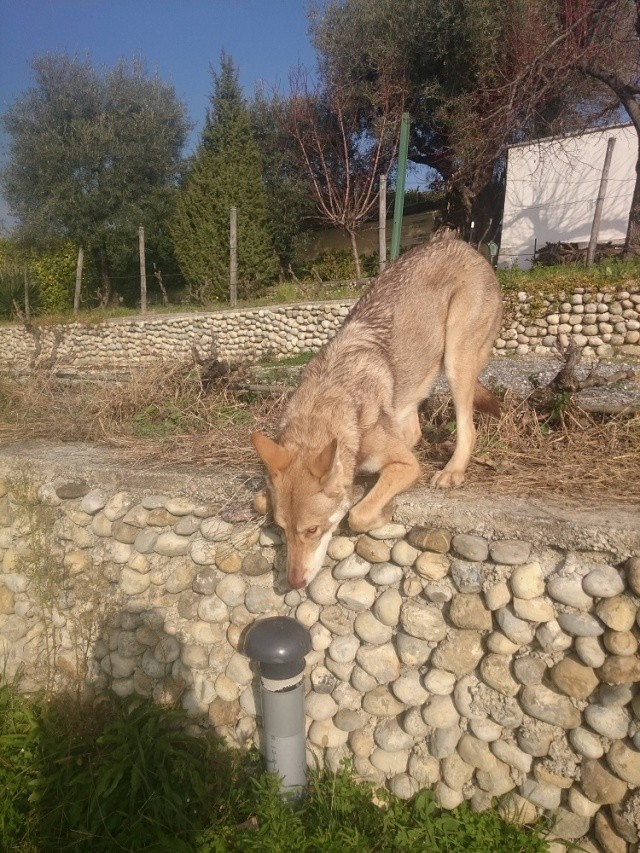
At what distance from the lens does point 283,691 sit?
291cm

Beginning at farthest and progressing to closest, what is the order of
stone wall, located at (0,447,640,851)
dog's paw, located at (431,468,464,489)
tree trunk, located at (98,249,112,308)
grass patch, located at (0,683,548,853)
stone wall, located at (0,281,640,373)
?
1. tree trunk, located at (98,249,112,308)
2. stone wall, located at (0,281,640,373)
3. dog's paw, located at (431,468,464,489)
4. grass patch, located at (0,683,548,853)
5. stone wall, located at (0,447,640,851)

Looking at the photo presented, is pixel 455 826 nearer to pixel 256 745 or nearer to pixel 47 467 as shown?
pixel 256 745

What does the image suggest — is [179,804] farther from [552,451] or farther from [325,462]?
[552,451]

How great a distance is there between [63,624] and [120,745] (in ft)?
3.89

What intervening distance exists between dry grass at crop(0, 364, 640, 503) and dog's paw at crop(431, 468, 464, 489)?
0.25ft

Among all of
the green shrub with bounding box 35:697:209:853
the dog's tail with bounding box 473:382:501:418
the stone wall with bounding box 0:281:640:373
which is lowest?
the green shrub with bounding box 35:697:209:853

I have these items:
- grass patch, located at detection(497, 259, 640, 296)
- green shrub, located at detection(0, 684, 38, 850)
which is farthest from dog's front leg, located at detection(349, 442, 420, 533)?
grass patch, located at detection(497, 259, 640, 296)

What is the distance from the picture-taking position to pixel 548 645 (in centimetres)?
265

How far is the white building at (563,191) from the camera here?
1756cm

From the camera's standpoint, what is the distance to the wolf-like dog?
2.80 metres

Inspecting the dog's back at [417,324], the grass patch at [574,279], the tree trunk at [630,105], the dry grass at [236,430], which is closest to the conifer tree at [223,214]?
the grass patch at [574,279]

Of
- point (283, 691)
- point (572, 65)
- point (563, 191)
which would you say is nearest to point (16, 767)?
point (283, 691)

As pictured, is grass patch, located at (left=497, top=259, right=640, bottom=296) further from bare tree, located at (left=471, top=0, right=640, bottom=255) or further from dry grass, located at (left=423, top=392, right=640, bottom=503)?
dry grass, located at (left=423, top=392, right=640, bottom=503)

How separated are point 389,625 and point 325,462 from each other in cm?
117
